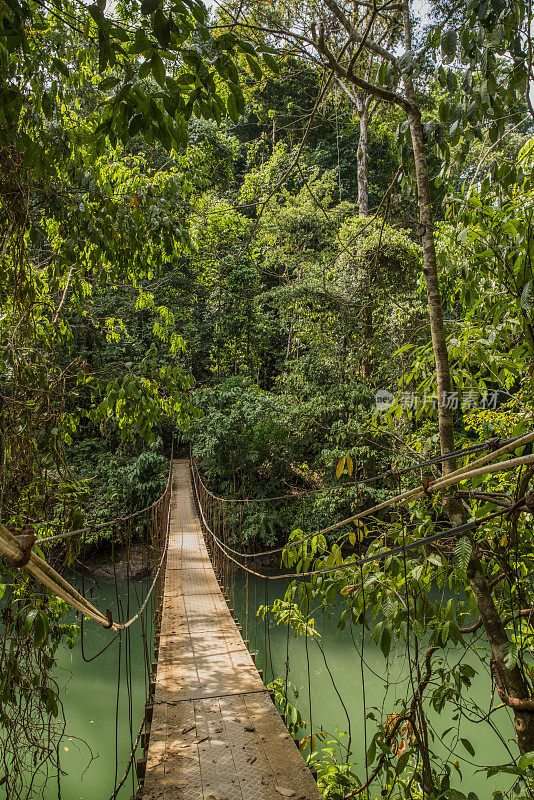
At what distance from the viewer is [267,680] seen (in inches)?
183

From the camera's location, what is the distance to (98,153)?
45.4 inches

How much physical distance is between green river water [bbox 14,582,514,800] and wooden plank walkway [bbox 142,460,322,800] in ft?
1.67

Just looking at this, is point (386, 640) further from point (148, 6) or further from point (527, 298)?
point (148, 6)

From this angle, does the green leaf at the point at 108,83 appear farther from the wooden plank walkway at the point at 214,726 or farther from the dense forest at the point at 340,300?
the wooden plank walkway at the point at 214,726

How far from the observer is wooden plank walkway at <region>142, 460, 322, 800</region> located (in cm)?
138

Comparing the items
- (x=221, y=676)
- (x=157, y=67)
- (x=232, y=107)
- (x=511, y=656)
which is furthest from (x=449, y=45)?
(x=221, y=676)

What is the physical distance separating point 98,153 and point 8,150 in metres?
0.52

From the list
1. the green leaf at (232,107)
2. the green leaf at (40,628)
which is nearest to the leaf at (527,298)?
the green leaf at (232,107)

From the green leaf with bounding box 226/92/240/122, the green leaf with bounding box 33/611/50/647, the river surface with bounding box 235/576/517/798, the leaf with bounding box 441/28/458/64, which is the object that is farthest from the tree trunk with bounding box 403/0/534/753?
the river surface with bounding box 235/576/517/798

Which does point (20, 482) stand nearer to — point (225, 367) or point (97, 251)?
point (97, 251)

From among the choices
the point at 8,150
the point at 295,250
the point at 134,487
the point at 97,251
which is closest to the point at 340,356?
the point at 295,250

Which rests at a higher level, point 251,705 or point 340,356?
point 340,356

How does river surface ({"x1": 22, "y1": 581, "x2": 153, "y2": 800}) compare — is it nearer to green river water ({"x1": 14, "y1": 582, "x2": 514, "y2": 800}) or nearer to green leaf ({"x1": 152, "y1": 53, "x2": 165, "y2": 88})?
green river water ({"x1": 14, "y1": 582, "x2": 514, "y2": 800})

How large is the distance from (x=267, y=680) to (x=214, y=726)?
3.27 meters
